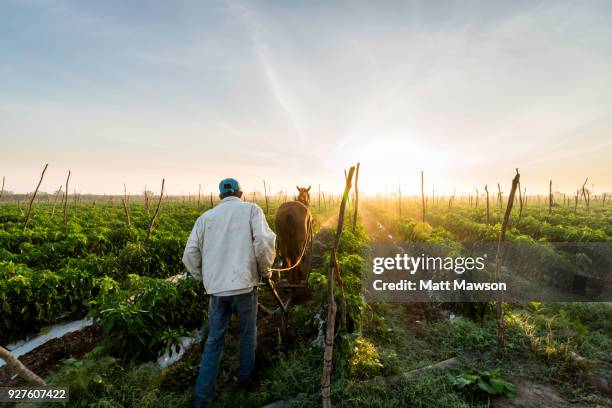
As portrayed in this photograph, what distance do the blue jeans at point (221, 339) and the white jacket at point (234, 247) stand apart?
201 millimetres

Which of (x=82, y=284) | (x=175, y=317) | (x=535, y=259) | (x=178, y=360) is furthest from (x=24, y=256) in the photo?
(x=535, y=259)

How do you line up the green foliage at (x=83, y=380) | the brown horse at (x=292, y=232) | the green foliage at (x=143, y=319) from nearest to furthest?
the green foliage at (x=83, y=380) < the green foliage at (x=143, y=319) < the brown horse at (x=292, y=232)

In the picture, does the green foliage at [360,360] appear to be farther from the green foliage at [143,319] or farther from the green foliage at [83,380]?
the green foliage at [83,380]

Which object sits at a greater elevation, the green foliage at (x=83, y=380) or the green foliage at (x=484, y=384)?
the green foliage at (x=83, y=380)

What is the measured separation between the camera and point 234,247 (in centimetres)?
352

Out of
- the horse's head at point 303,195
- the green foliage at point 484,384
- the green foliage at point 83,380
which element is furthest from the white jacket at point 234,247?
the horse's head at point 303,195

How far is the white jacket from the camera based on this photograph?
3475mm

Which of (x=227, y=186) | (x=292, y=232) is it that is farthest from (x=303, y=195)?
(x=227, y=186)

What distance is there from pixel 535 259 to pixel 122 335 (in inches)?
425

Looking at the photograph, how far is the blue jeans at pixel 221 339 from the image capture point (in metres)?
3.48

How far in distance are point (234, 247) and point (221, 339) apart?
1132 millimetres

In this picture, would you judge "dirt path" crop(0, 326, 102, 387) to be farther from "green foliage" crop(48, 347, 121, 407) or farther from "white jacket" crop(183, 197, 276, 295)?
"white jacket" crop(183, 197, 276, 295)

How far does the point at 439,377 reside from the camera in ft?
12.3

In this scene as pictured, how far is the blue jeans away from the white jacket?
201 millimetres
